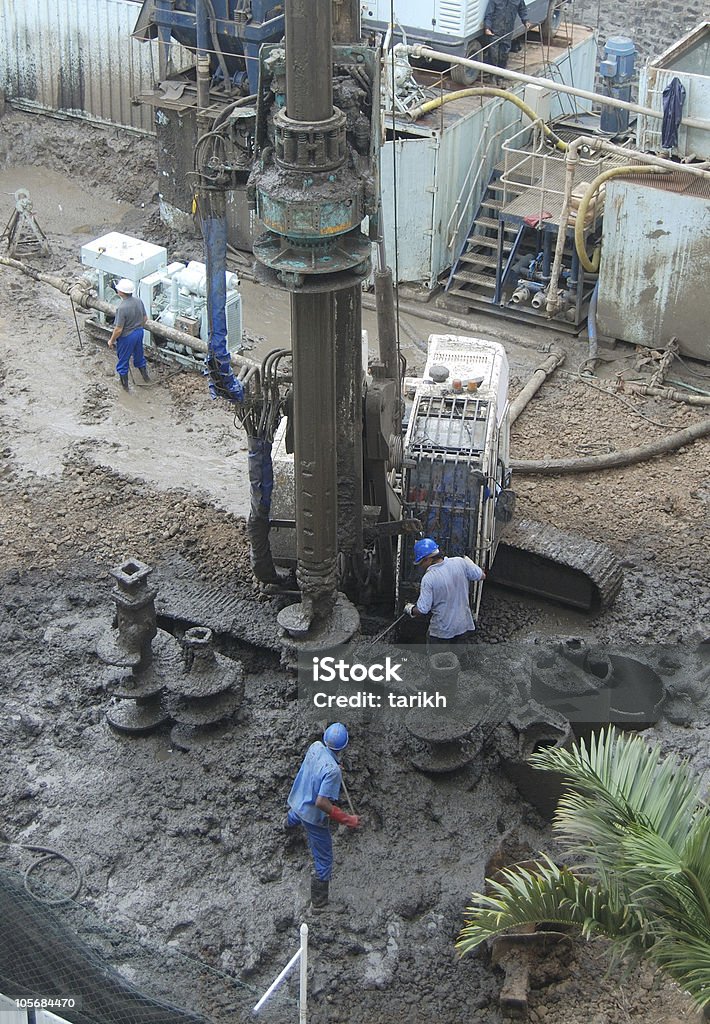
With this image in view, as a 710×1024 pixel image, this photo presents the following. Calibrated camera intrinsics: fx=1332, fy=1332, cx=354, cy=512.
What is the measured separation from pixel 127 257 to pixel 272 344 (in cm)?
186

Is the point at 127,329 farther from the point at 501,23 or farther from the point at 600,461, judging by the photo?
the point at 501,23

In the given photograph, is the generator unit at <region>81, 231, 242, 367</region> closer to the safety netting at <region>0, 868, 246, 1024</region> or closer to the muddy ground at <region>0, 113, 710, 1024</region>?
the muddy ground at <region>0, 113, 710, 1024</region>

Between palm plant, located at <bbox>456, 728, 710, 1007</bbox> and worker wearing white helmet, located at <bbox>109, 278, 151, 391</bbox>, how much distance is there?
26.8 ft

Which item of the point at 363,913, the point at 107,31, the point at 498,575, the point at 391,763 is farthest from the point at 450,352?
the point at 107,31

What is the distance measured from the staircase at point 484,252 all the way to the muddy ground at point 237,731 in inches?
34.0

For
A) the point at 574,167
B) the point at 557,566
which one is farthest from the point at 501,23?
the point at 557,566

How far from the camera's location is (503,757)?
29.9 ft

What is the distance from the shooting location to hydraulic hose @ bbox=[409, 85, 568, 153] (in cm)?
1557

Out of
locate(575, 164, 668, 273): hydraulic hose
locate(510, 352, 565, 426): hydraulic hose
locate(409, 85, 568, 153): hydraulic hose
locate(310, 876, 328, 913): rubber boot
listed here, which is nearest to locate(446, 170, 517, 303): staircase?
locate(409, 85, 568, 153): hydraulic hose

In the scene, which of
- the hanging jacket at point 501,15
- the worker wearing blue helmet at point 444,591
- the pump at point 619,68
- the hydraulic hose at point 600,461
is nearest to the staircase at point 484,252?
the hanging jacket at point 501,15

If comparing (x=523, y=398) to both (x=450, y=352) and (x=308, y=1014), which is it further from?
(x=308, y=1014)

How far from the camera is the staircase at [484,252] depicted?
1603 cm

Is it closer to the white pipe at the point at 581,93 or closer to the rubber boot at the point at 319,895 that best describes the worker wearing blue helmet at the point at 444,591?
the rubber boot at the point at 319,895

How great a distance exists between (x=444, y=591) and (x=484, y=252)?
26.7 ft
